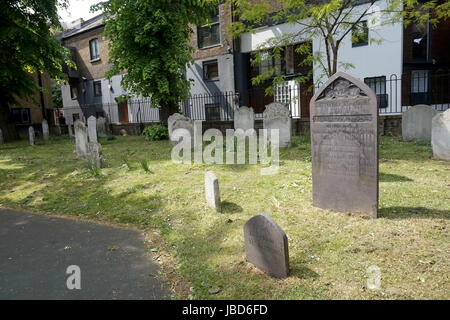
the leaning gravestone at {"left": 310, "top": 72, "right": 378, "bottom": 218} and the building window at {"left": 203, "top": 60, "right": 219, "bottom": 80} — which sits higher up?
the building window at {"left": 203, "top": 60, "right": 219, "bottom": 80}

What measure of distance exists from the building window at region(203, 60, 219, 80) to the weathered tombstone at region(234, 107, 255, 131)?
10.4 m

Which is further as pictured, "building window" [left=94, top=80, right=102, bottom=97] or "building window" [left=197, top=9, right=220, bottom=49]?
"building window" [left=94, top=80, right=102, bottom=97]

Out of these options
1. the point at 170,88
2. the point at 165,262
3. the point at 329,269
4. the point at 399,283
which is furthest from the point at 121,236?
the point at 170,88

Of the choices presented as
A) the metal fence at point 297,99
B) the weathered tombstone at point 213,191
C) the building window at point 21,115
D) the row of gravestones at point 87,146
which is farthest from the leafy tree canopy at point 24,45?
the weathered tombstone at point 213,191

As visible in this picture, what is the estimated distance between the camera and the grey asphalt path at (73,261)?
3.71 m

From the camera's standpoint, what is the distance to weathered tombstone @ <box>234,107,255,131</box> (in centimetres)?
1427

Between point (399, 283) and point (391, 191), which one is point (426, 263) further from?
point (391, 191)

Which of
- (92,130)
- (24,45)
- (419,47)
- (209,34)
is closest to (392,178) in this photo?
(92,130)

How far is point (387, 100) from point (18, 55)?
20714 mm

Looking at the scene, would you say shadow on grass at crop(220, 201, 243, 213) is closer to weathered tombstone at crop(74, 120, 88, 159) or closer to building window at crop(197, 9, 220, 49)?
weathered tombstone at crop(74, 120, 88, 159)

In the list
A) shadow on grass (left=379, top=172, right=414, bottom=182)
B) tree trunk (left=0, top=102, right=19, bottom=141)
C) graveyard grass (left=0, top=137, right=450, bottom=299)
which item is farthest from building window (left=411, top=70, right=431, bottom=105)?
tree trunk (left=0, top=102, right=19, bottom=141)

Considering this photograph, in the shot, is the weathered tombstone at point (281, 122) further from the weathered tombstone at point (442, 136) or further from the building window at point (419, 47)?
the building window at point (419, 47)

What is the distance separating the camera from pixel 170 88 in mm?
16234

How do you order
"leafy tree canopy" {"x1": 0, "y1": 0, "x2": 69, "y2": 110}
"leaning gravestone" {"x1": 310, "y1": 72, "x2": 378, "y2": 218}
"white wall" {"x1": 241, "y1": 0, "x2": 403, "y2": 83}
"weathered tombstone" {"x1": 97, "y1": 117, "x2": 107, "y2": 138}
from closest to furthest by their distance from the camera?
"leaning gravestone" {"x1": 310, "y1": 72, "x2": 378, "y2": 218} → "leafy tree canopy" {"x1": 0, "y1": 0, "x2": 69, "y2": 110} → "white wall" {"x1": 241, "y1": 0, "x2": 403, "y2": 83} → "weathered tombstone" {"x1": 97, "y1": 117, "x2": 107, "y2": 138}
